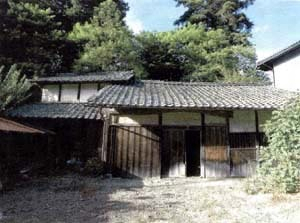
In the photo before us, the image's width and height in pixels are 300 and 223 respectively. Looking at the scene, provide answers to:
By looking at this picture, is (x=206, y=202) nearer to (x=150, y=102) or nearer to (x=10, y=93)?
(x=150, y=102)

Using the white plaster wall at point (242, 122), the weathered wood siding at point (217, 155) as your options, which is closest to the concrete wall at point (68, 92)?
the weathered wood siding at point (217, 155)

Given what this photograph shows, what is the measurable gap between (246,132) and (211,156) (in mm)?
1758

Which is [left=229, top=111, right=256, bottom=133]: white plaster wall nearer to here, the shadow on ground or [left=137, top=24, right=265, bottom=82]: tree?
the shadow on ground

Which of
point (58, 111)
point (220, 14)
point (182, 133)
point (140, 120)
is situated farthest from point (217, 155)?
point (220, 14)

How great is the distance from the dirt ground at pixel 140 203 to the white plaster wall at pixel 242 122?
2.77 meters

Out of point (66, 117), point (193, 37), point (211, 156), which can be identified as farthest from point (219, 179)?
point (193, 37)

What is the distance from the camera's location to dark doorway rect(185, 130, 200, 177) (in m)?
14.4

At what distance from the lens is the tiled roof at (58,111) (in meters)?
16.0

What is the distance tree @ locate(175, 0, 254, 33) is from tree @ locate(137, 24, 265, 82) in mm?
4836

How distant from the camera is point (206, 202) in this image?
29.6ft

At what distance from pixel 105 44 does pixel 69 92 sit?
17.6ft

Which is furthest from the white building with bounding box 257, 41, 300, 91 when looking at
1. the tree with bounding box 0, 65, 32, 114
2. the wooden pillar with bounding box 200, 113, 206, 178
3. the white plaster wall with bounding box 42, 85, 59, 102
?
the tree with bounding box 0, 65, 32, 114

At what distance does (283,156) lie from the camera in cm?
898

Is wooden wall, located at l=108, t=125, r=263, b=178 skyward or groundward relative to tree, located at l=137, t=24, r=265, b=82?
groundward
